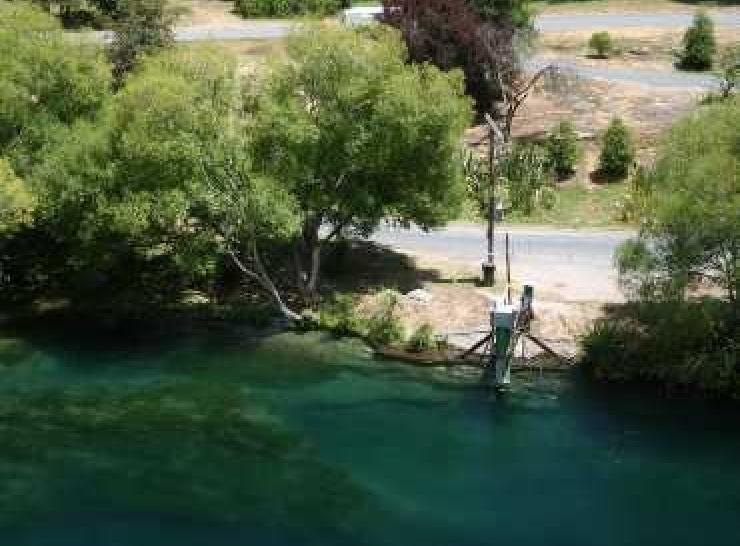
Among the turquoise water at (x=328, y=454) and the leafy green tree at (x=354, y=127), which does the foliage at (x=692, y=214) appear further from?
the leafy green tree at (x=354, y=127)

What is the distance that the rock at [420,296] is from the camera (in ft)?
146

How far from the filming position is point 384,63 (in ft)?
141

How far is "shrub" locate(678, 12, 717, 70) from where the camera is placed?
6494 cm

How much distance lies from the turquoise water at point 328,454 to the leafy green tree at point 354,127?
5941mm

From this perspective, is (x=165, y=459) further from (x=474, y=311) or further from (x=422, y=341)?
(x=474, y=311)

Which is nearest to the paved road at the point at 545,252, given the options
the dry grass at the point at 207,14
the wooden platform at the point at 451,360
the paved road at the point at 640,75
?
the wooden platform at the point at 451,360

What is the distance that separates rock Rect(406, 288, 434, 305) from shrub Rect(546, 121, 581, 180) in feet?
48.7

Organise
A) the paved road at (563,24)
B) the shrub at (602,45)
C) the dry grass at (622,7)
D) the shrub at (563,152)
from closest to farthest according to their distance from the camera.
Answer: the shrub at (563,152) → the shrub at (602,45) → the paved road at (563,24) → the dry grass at (622,7)

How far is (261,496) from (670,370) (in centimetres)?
1464

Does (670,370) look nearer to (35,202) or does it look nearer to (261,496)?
(261,496)

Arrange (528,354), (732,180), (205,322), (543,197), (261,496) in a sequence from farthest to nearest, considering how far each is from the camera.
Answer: (543,197), (205,322), (528,354), (732,180), (261,496)

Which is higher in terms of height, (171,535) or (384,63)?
(384,63)

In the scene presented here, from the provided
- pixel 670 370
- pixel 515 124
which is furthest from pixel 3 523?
pixel 515 124

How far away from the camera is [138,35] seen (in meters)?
62.0
